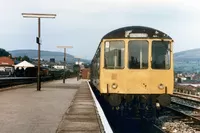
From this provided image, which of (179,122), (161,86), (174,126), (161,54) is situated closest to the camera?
(161,86)

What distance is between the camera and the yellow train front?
14008mm

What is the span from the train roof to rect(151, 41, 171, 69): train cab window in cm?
28

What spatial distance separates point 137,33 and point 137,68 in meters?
1.36

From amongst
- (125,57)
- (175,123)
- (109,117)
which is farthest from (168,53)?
(109,117)

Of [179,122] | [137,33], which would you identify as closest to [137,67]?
[137,33]

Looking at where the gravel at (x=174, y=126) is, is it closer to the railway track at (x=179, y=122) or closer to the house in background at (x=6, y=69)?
the railway track at (x=179, y=122)

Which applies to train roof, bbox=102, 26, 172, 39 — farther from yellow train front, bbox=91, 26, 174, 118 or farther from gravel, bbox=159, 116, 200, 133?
gravel, bbox=159, 116, 200, 133

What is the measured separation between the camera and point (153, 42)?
47.0 feet

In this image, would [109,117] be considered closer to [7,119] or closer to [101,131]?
[7,119]

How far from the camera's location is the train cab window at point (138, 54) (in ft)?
Result: 46.5

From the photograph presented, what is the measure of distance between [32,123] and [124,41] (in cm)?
558

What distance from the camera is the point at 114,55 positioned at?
14.4 metres

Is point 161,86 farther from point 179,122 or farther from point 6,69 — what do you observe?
point 6,69

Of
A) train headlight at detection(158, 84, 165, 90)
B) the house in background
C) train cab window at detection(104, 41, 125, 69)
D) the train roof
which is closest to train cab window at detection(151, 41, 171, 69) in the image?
the train roof
